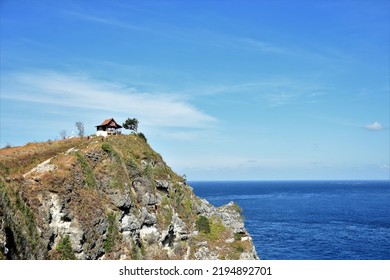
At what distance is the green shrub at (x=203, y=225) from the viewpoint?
61625 mm

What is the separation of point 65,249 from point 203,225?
3204 cm

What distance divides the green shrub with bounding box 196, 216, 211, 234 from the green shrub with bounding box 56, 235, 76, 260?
100 ft

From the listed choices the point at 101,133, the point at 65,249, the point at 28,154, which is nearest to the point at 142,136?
the point at 101,133

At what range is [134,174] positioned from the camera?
1935 inches

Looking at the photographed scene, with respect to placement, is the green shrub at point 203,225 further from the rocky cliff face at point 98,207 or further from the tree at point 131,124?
the tree at point 131,124

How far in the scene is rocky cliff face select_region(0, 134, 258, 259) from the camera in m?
29.9

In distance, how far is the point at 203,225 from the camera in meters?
62.1

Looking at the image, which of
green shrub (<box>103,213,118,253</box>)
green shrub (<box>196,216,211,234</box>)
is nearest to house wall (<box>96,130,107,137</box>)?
green shrub (<box>103,213,118,253</box>)

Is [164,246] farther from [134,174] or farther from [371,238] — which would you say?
[371,238]

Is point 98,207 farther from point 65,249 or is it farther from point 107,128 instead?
point 107,128

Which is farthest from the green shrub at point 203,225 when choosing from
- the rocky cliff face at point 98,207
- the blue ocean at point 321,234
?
the blue ocean at point 321,234
